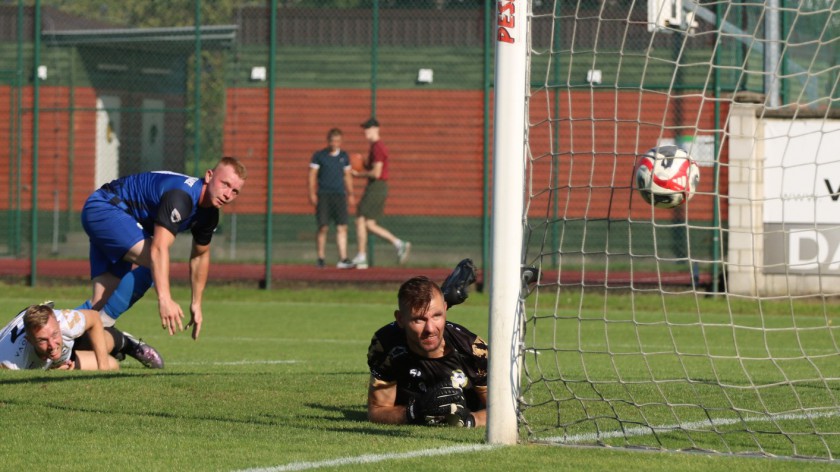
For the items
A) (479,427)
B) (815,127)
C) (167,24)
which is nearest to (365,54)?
(167,24)

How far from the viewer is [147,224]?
9.52m

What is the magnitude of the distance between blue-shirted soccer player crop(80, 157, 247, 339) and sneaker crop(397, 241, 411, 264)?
401 inches

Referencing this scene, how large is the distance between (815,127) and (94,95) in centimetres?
1392

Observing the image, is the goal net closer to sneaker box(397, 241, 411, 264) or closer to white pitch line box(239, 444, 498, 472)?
white pitch line box(239, 444, 498, 472)

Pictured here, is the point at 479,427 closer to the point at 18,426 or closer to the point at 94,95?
the point at 18,426

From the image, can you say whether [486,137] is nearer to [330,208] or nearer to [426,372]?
[330,208]

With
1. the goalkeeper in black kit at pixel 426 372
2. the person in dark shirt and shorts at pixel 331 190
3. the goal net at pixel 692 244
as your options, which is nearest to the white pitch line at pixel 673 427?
the goal net at pixel 692 244

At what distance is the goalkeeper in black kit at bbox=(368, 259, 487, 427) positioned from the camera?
650 centimetres

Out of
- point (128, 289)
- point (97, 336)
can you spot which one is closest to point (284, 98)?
point (128, 289)

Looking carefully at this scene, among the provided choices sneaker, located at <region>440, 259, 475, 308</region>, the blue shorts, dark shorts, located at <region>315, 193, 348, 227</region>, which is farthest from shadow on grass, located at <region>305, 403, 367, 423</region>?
dark shorts, located at <region>315, 193, 348, 227</region>

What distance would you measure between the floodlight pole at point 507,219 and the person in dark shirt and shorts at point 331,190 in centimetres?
1328

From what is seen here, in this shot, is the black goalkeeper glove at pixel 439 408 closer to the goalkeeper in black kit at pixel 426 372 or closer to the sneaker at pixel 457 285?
the goalkeeper in black kit at pixel 426 372

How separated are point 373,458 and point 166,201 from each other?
349 cm

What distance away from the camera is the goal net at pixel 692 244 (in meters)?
6.53
